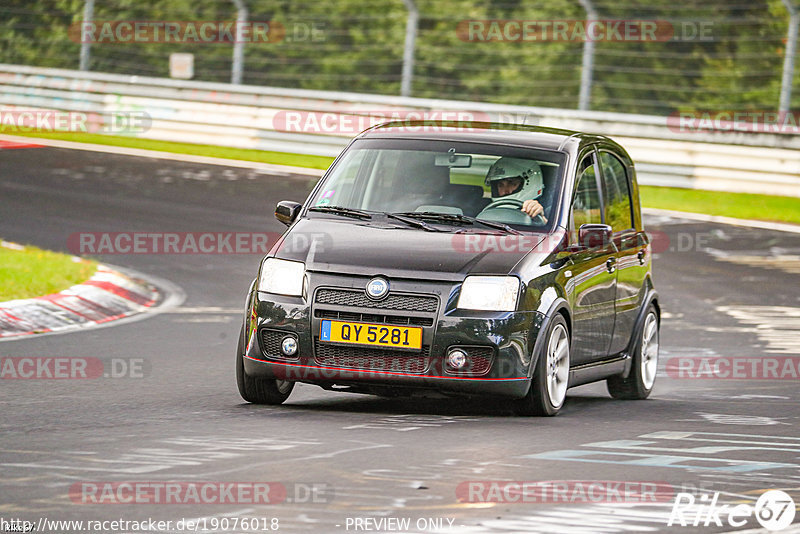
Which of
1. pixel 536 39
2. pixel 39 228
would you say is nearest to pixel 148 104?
pixel 39 228

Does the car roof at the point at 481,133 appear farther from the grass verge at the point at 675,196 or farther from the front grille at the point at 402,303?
the grass verge at the point at 675,196

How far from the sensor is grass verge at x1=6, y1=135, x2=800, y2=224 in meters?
21.5

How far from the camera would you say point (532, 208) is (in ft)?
30.8

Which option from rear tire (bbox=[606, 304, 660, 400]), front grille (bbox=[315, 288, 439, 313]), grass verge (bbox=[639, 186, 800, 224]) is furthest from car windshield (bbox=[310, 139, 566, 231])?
grass verge (bbox=[639, 186, 800, 224])

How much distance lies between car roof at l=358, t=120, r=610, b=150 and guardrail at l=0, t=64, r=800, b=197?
12.1 m

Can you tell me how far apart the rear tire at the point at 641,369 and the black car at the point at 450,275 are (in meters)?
0.12

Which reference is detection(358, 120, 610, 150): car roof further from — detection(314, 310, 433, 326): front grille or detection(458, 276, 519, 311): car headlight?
detection(314, 310, 433, 326): front grille

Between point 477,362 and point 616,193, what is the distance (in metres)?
2.63

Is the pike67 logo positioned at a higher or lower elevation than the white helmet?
lower

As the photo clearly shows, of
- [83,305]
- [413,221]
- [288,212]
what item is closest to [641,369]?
[413,221]

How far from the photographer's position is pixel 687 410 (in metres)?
9.91

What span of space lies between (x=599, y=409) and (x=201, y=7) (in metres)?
33.9

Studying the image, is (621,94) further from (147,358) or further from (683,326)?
(147,358)

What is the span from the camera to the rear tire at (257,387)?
901 cm
